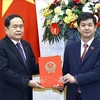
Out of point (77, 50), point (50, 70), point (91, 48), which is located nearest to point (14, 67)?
point (50, 70)

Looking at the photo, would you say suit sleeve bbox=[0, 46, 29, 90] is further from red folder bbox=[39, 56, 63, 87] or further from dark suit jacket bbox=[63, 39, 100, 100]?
dark suit jacket bbox=[63, 39, 100, 100]

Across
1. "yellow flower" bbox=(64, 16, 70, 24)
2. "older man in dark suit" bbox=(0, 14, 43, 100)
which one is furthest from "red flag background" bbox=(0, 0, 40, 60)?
"older man in dark suit" bbox=(0, 14, 43, 100)

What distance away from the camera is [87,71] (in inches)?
91.1

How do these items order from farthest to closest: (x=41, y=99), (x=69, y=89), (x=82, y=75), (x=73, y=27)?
(x=41, y=99) < (x=73, y=27) < (x=69, y=89) < (x=82, y=75)

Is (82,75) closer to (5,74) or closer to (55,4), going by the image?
(5,74)

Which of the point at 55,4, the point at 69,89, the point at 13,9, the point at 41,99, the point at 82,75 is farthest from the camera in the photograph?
the point at 41,99

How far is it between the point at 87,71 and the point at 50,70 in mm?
319

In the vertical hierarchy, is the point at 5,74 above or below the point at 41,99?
above

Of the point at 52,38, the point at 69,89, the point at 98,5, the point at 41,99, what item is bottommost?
the point at 41,99

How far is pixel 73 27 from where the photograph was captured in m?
2.77

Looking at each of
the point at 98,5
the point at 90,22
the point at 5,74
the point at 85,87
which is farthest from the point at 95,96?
the point at 98,5

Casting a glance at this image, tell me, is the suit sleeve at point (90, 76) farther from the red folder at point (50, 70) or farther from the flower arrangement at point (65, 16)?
the flower arrangement at point (65, 16)

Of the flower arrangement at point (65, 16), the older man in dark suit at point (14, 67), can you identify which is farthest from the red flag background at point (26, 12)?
the older man in dark suit at point (14, 67)

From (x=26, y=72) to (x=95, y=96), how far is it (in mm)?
624
